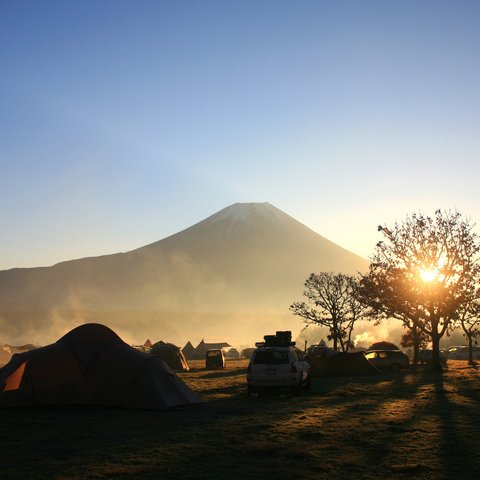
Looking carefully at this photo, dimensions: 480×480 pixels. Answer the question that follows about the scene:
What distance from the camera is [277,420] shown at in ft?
47.2

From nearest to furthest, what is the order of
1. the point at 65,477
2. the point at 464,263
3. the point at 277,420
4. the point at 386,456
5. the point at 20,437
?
the point at 65,477 < the point at 386,456 < the point at 20,437 < the point at 277,420 < the point at 464,263

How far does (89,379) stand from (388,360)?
994 inches

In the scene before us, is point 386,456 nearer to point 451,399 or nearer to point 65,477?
point 65,477

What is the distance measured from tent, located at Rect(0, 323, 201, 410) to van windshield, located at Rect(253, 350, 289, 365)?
423 cm

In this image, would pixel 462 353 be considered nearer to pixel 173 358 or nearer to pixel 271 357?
pixel 173 358

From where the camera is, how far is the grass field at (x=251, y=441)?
9.11 metres

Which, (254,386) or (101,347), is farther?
(254,386)

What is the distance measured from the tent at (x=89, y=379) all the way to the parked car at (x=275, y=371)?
12.6 ft

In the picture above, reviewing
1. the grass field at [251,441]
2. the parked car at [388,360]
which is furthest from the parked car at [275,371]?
the parked car at [388,360]

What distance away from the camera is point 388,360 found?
124ft

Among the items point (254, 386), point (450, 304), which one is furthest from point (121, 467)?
point (450, 304)

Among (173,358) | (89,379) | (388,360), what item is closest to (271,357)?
(89,379)

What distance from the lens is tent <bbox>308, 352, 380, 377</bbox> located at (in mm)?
34344

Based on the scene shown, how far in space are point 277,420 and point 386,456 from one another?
15.2ft
